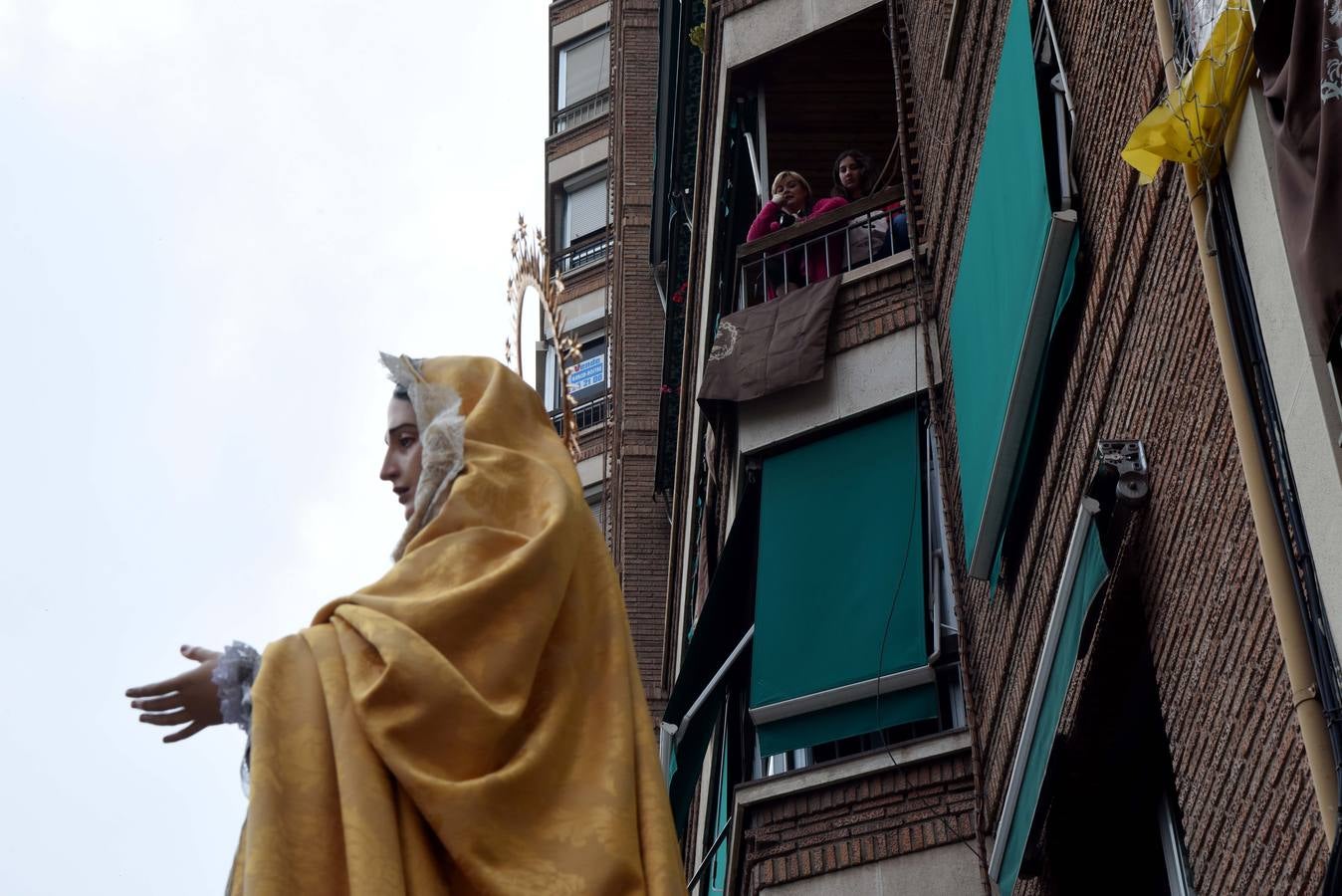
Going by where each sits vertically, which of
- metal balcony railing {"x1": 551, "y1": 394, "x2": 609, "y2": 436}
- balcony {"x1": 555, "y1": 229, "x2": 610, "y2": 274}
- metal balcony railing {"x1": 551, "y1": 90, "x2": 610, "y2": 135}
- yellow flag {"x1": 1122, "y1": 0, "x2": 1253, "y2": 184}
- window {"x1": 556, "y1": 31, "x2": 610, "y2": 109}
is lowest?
yellow flag {"x1": 1122, "y1": 0, "x2": 1253, "y2": 184}

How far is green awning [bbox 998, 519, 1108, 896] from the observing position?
6.61 m

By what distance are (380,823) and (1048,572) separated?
426 centimetres

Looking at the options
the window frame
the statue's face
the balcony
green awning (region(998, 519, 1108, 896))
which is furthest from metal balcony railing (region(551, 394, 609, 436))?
the statue's face

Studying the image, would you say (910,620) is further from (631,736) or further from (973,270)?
(631,736)

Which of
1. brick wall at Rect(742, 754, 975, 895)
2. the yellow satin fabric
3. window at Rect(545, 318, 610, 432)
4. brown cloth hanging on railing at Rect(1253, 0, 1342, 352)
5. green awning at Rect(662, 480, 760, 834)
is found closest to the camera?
the yellow satin fabric

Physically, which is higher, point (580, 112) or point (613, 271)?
point (580, 112)

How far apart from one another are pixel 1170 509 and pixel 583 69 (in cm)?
2655

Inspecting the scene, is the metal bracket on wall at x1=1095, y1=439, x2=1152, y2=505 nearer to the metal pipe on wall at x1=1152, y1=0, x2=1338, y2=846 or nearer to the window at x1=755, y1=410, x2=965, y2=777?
the metal pipe on wall at x1=1152, y1=0, x2=1338, y2=846

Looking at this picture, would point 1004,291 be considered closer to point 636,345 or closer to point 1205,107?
point 1205,107

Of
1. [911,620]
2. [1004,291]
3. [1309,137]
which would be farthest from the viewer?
[911,620]

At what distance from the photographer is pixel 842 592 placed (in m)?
10.3

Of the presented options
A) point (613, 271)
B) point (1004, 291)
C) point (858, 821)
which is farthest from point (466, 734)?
point (613, 271)

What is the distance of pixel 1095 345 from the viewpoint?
7066 mm

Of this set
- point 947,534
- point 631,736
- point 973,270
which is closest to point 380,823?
point 631,736
